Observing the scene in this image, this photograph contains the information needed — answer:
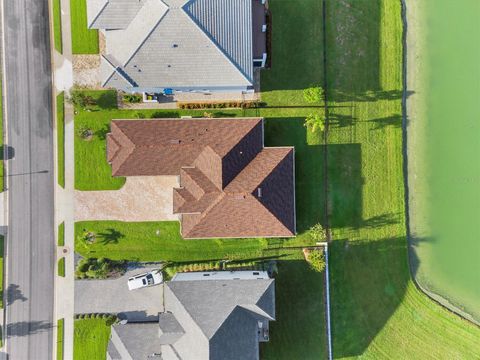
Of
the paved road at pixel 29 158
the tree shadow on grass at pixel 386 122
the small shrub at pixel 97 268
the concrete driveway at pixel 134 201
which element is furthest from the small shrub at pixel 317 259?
the paved road at pixel 29 158

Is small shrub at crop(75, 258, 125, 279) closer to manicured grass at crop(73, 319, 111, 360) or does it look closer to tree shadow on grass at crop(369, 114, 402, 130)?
manicured grass at crop(73, 319, 111, 360)

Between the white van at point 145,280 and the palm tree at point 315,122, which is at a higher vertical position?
the palm tree at point 315,122

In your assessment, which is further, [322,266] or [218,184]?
[322,266]

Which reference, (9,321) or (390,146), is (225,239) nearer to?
(390,146)

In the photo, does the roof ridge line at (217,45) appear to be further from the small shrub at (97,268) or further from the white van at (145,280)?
the small shrub at (97,268)

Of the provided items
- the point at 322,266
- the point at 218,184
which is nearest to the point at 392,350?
the point at 322,266

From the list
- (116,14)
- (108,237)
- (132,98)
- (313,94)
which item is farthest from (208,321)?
(116,14)
